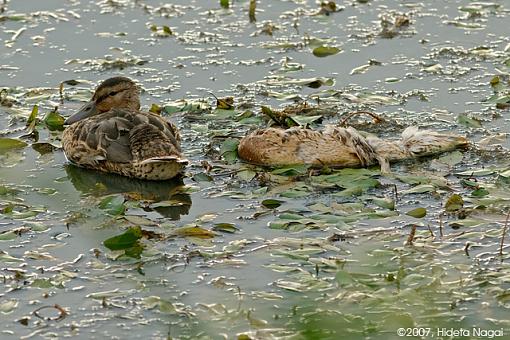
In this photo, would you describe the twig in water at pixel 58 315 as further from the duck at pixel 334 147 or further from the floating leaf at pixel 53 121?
the floating leaf at pixel 53 121

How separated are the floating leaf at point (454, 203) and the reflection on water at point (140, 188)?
1.86m

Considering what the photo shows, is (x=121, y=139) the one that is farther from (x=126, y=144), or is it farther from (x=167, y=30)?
(x=167, y=30)

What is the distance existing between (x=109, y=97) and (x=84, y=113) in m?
0.26

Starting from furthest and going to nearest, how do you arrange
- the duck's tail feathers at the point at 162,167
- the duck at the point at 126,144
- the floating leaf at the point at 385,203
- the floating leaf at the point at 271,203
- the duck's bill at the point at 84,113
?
the duck's bill at the point at 84,113 → the duck at the point at 126,144 → the duck's tail feathers at the point at 162,167 → the floating leaf at the point at 271,203 → the floating leaf at the point at 385,203

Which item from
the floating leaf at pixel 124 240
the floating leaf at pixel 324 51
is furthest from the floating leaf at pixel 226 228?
the floating leaf at pixel 324 51

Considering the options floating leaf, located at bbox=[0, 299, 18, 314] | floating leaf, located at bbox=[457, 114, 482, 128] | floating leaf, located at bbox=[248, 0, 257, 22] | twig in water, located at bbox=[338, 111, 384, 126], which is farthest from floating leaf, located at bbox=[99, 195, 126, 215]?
floating leaf, located at bbox=[248, 0, 257, 22]

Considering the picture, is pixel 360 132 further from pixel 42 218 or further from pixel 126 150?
pixel 42 218

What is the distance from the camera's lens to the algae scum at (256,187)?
730 centimetres

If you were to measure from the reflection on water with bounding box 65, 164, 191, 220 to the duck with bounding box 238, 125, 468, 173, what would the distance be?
71cm

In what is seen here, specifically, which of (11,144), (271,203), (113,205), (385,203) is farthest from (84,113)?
(385,203)

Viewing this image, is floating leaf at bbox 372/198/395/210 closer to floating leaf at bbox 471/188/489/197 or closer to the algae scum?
the algae scum

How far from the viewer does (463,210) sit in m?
8.67

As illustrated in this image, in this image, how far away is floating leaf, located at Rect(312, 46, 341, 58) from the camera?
1255 cm

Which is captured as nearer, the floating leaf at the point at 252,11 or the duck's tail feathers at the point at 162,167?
the duck's tail feathers at the point at 162,167
